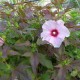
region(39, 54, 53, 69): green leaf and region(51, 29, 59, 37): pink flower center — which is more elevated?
region(51, 29, 59, 37): pink flower center

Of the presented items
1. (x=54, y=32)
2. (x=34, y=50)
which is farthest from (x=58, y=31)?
(x=34, y=50)

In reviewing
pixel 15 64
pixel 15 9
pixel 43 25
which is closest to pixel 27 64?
pixel 15 64

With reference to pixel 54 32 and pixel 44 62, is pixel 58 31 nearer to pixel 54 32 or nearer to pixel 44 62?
pixel 54 32

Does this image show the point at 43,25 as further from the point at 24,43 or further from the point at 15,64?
the point at 15,64

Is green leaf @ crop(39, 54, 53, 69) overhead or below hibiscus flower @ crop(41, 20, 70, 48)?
below

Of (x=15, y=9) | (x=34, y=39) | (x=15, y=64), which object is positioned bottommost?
(x=15, y=64)
